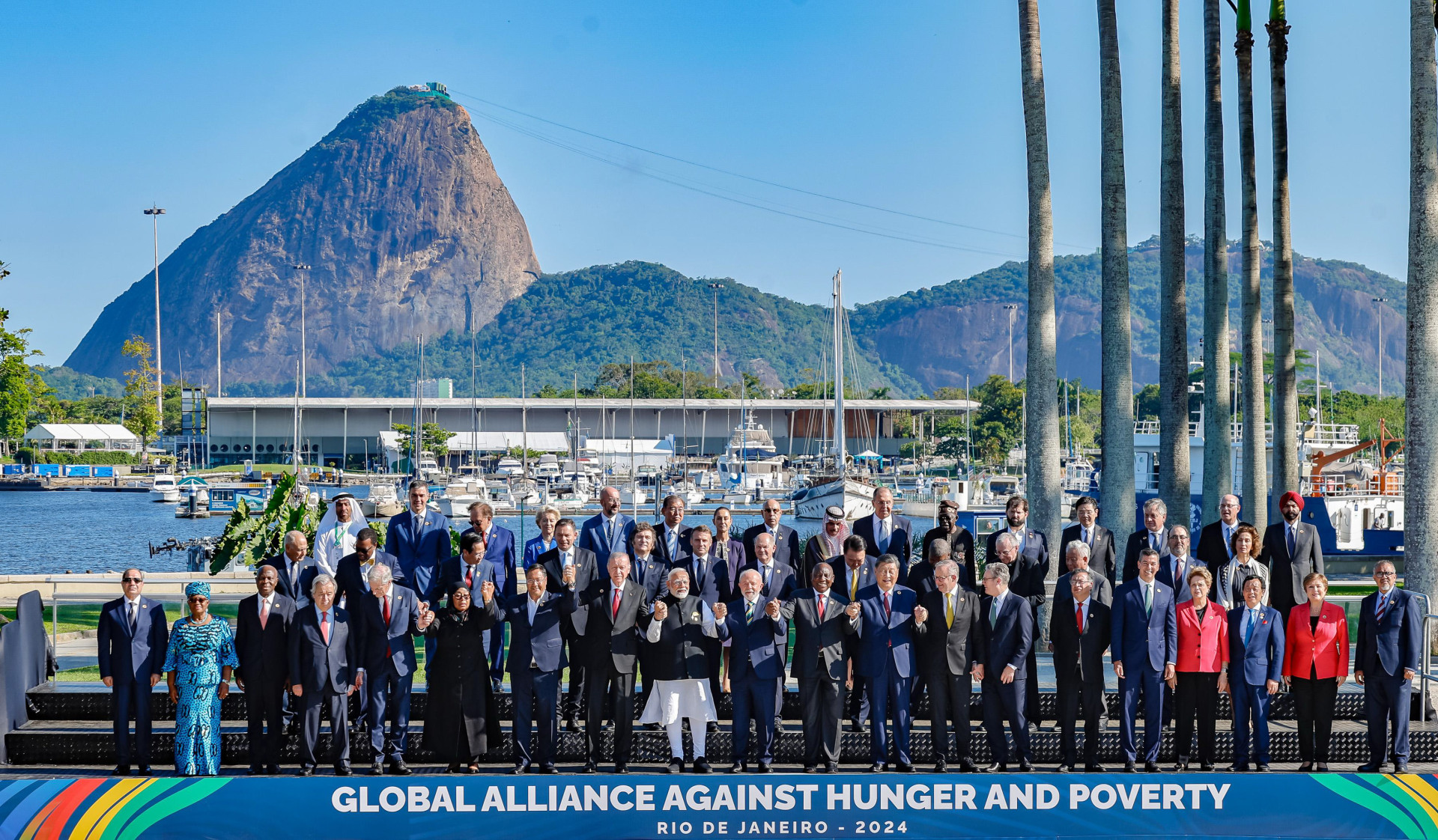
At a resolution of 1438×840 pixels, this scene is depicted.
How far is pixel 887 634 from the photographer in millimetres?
9875

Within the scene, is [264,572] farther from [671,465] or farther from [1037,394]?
[671,465]

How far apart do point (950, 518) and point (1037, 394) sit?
347 centimetres

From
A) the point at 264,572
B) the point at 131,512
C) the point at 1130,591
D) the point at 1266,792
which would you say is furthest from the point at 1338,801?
the point at 131,512

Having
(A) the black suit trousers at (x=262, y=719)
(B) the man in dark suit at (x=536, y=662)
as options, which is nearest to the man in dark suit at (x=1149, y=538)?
(B) the man in dark suit at (x=536, y=662)

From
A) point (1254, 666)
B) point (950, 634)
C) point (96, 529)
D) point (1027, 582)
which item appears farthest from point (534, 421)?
point (1254, 666)

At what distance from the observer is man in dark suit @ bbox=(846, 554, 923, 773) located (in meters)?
9.87

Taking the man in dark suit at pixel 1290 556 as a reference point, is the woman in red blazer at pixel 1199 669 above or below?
below

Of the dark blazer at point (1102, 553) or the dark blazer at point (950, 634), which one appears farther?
the dark blazer at point (1102, 553)

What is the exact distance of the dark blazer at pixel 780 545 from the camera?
1068 centimetres

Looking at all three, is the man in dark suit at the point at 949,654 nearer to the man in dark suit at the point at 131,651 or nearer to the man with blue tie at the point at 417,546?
the man with blue tie at the point at 417,546

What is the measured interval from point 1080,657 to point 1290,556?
252 cm

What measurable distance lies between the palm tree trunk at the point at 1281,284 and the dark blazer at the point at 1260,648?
10.5 meters

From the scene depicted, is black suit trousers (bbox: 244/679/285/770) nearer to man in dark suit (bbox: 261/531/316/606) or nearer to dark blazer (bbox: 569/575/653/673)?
man in dark suit (bbox: 261/531/316/606)

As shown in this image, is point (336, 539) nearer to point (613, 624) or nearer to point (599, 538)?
point (599, 538)
